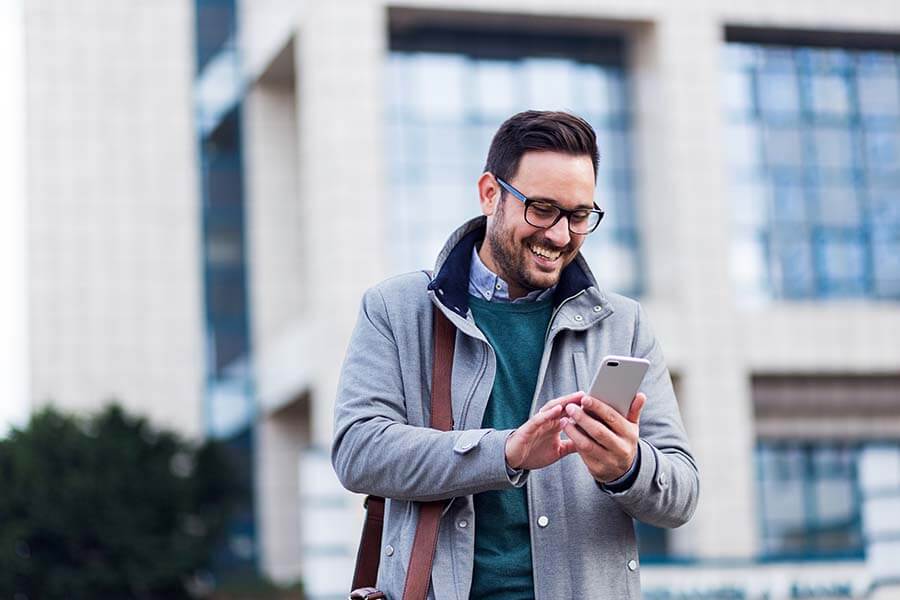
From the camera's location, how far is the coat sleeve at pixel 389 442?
10.2 feet

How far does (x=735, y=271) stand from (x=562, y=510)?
2954 centimetres

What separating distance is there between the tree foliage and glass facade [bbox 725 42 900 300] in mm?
12759

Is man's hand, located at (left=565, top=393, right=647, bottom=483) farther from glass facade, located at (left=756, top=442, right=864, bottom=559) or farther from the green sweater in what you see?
glass facade, located at (left=756, top=442, right=864, bottom=559)

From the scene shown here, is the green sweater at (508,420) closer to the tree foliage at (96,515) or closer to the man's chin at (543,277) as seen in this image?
the man's chin at (543,277)

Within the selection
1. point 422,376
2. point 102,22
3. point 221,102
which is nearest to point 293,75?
point 221,102

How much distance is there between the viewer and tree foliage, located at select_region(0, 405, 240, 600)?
95.3ft

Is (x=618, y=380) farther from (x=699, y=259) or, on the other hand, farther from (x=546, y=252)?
(x=699, y=259)

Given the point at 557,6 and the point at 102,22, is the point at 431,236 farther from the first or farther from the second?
the point at 102,22

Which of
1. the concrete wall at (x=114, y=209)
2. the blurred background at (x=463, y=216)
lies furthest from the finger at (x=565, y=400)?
the concrete wall at (x=114, y=209)

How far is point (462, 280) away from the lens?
343cm

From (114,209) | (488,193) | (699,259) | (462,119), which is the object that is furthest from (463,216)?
(488,193)

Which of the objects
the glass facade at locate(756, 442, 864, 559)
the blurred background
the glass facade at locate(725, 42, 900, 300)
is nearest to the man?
the blurred background

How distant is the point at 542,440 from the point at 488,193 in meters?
0.68

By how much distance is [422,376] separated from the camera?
339 cm
